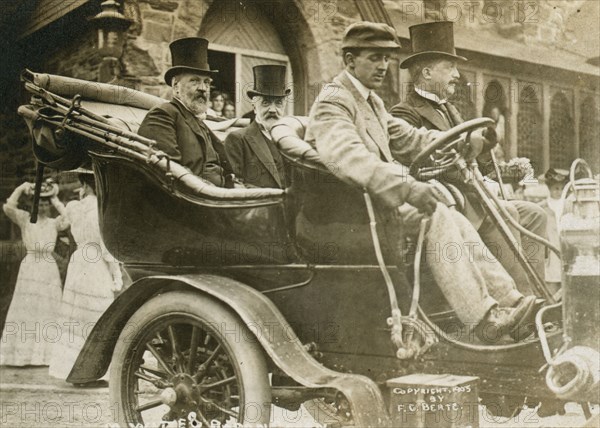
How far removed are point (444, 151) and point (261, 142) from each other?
5.45ft

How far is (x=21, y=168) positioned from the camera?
657 centimetres

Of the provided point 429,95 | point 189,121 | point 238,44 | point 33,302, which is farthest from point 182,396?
point 238,44

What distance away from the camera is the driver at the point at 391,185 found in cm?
316

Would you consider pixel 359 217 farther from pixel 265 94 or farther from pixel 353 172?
pixel 265 94

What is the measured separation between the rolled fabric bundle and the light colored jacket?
1.31 meters

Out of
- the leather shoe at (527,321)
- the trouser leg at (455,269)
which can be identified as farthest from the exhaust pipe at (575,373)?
the trouser leg at (455,269)

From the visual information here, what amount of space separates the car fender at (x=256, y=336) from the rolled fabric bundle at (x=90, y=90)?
3.56 ft

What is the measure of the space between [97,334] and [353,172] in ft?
4.68

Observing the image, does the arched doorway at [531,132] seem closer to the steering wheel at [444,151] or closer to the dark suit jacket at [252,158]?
the dark suit jacket at [252,158]

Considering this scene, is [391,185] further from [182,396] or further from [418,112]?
[182,396]

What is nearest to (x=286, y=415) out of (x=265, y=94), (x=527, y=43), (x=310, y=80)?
(x=265, y=94)

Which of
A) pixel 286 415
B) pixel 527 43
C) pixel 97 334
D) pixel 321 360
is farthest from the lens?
pixel 527 43

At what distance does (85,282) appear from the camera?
6105mm

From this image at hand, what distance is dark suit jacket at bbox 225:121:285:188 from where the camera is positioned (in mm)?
4609
